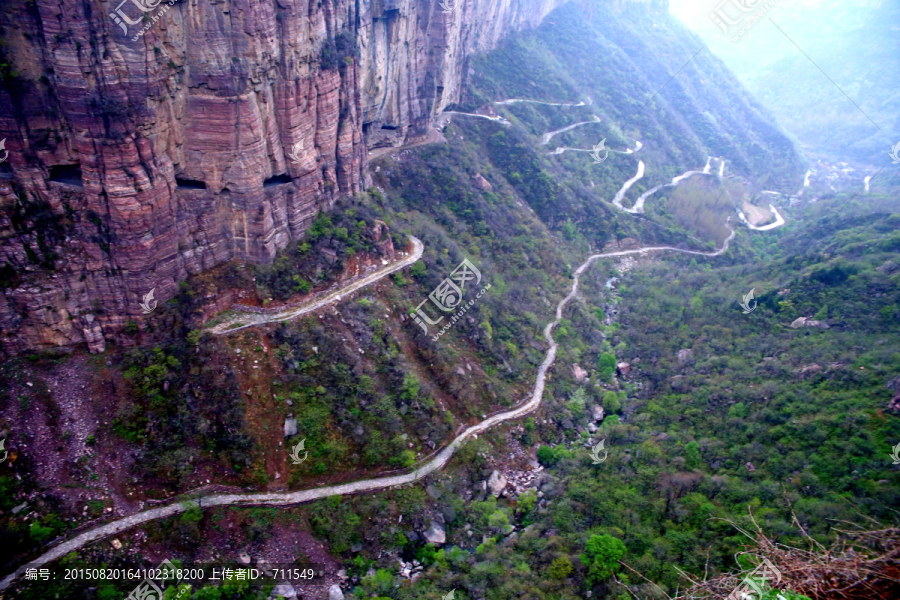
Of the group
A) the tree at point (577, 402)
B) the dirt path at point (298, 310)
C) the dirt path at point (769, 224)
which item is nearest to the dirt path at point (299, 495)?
the dirt path at point (298, 310)

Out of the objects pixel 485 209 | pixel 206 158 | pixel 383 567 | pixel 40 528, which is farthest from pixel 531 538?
pixel 485 209

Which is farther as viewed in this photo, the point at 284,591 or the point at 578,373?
the point at 578,373

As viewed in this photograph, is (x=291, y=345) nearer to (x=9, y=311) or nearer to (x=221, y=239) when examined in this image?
(x=221, y=239)

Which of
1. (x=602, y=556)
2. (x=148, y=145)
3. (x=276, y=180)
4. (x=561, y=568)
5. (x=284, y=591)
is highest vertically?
(x=148, y=145)

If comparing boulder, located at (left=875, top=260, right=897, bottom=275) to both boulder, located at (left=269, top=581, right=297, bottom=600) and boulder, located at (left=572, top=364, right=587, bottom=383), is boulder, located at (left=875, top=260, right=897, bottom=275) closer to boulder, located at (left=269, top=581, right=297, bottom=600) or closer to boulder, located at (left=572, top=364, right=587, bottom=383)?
boulder, located at (left=572, top=364, right=587, bottom=383)

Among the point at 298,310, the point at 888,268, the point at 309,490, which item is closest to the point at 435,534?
the point at 309,490

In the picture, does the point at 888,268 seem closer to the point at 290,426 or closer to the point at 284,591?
the point at 290,426

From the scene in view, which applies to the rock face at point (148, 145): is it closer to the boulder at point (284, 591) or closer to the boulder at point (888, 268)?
the boulder at point (284, 591)
